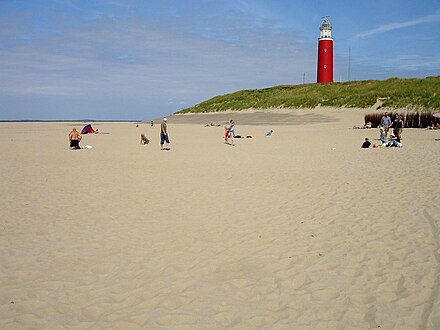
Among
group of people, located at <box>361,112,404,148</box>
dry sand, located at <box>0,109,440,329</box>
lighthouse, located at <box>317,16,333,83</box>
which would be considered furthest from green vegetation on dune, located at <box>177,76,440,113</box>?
dry sand, located at <box>0,109,440,329</box>

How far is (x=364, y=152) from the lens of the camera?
16.7 metres

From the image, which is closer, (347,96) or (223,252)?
(223,252)

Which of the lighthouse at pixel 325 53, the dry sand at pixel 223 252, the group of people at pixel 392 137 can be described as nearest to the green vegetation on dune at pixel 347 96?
the lighthouse at pixel 325 53

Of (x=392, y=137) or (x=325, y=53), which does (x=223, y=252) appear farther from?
(x=325, y=53)

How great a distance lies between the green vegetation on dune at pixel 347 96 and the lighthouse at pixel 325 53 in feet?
16.0

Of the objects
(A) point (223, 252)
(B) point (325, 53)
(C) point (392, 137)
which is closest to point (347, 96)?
(B) point (325, 53)

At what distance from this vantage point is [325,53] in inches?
2341

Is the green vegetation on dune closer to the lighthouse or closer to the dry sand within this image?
the lighthouse

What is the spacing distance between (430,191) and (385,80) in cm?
4620

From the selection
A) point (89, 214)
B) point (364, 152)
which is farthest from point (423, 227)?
point (364, 152)

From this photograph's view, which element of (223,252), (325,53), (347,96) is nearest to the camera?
(223,252)

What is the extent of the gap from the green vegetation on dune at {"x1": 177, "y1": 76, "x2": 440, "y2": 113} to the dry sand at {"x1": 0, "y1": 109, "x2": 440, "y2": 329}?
30892 millimetres

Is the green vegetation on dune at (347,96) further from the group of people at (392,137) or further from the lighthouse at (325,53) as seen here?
the group of people at (392,137)

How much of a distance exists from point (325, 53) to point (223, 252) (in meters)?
58.8
